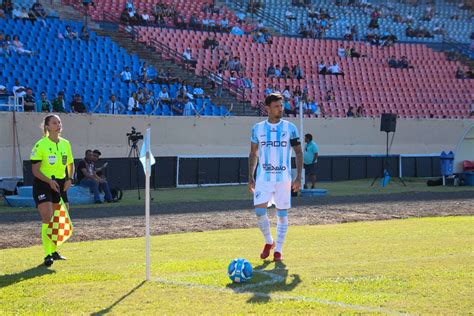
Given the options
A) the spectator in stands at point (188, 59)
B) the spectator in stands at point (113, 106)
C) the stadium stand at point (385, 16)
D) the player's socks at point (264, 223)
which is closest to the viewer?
the player's socks at point (264, 223)

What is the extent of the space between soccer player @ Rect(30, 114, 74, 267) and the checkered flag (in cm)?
5

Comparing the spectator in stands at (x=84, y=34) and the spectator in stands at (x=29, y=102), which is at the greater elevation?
the spectator in stands at (x=84, y=34)

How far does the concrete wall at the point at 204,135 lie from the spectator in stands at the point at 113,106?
50.3 inches

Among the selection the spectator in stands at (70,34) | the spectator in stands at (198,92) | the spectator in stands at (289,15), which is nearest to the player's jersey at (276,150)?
the spectator in stands at (198,92)

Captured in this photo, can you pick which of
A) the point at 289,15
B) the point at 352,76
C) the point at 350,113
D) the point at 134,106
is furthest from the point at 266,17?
the point at 134,106

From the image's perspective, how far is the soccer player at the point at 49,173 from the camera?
36.2ft

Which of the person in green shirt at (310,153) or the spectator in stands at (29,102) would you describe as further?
the spectator in stands at (29,102)

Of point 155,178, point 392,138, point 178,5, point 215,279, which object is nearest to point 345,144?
point 392,138

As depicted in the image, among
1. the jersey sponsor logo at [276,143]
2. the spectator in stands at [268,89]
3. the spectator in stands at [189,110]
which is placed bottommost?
the jersey sponsor logo at [276,143]

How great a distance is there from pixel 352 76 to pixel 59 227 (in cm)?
3083

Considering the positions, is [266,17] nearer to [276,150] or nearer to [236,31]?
[236,31]

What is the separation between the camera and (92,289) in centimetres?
880

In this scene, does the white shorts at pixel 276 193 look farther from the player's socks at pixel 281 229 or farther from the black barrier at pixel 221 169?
the black barrier at pixel 221 169

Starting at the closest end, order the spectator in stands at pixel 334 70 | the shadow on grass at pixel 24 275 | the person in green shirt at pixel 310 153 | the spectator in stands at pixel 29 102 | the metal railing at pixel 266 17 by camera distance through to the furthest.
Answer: the shadow on grass at pixel 24 275 → the person in green shirt at pixel 310 153 → the spectator in stands at pixel 29 102 → the spectator in stands at pixel 334 70 → the metal railing at pixel 266 17
